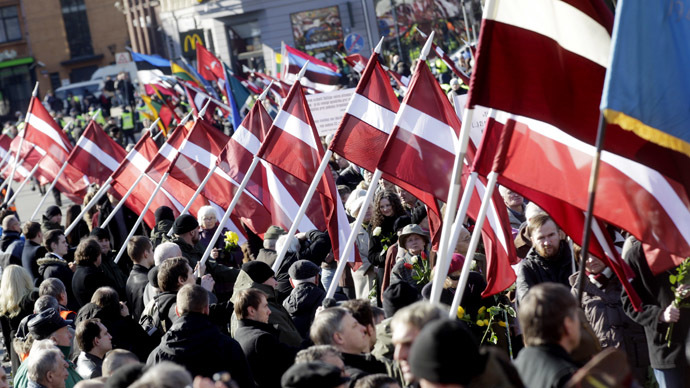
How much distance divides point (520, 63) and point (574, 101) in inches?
13.5

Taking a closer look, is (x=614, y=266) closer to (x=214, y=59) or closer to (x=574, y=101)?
(x=574, y=101)

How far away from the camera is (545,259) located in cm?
686

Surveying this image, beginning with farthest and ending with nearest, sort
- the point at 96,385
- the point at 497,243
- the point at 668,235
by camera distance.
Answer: the point at 497,243 < the point at 668,235 < the point at 96,385

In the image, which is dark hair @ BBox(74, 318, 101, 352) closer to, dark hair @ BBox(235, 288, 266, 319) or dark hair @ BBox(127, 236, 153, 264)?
dark hair @ BBox(235, 288, 266, 319)

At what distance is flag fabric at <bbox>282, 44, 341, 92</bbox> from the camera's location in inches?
739

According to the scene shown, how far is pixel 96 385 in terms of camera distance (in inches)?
197

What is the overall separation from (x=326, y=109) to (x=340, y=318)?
10.00 meters

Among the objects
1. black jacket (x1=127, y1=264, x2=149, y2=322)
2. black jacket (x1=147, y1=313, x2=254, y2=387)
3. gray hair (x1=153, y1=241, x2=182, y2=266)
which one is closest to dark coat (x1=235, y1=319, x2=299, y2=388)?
black jacket (x1=147, y1=313, x2=254, y2=387)

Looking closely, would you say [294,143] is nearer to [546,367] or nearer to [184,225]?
[184,225]

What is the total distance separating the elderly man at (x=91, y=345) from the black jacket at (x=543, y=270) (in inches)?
→ 102

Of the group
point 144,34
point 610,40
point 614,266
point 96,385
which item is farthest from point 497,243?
point 144,34

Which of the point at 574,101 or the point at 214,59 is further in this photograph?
the point at 214,59

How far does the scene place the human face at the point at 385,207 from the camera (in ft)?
31.4

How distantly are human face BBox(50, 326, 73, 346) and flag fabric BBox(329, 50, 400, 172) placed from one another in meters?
2.35
